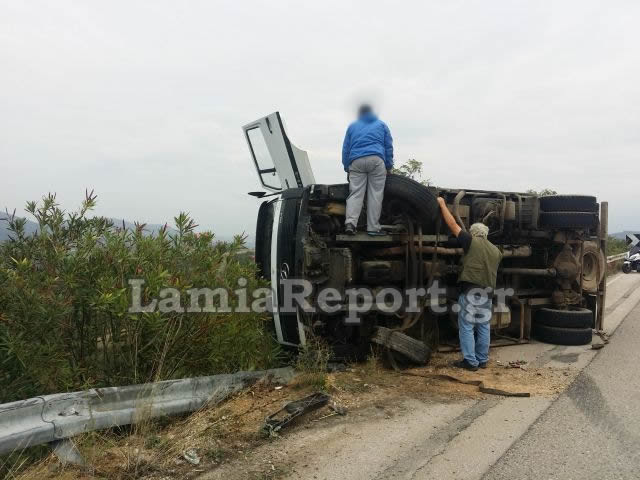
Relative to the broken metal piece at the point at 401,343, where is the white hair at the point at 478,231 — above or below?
above

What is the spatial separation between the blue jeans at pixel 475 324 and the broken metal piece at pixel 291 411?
2.27m

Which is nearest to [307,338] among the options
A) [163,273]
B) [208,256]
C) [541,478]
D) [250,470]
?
[208,256]

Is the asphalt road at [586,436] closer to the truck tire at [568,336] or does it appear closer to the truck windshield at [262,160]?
the truck tire at [568,336]

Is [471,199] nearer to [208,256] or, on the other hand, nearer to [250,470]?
[208,256]

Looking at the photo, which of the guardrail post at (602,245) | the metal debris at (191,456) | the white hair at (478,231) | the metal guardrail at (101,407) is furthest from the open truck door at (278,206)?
the guardrail post at (602,245)

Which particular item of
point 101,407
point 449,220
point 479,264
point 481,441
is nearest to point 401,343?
point 479,264

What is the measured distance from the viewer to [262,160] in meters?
6.93

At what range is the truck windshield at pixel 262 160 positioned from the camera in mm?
6672

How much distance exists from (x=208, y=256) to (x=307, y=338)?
1375mm

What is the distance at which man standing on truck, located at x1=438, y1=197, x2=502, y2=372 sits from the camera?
5.99m

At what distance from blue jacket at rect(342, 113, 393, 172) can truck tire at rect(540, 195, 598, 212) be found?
2.84 metres

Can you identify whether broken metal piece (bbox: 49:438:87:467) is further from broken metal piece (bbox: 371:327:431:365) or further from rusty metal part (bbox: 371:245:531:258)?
rusty metal part (bbox: 371:245:531:258)

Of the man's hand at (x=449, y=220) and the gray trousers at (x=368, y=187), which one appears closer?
the gray trousers at (x=368, y=187)

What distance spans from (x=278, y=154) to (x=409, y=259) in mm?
2050
